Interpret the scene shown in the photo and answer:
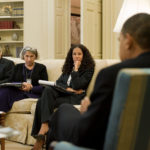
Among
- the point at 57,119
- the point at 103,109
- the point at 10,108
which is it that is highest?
the point at 103,109

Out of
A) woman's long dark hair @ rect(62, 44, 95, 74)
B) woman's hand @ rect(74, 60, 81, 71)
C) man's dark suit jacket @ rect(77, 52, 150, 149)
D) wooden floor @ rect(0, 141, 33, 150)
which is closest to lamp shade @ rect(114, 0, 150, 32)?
woman's long dark hair @ rect(62, 44, 95, 74)

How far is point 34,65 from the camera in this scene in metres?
4.00

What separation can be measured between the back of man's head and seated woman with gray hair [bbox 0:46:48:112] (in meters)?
2.52

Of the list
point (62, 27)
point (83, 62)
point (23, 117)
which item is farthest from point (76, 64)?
point (62, 27)

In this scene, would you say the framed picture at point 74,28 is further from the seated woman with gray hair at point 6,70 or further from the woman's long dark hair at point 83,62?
the woman's long dark hair at point 83,62

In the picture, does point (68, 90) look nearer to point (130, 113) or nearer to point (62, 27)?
point (130, 113)

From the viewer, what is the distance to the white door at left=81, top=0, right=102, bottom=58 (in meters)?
5.25

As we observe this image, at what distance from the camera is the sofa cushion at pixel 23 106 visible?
3.52 metres

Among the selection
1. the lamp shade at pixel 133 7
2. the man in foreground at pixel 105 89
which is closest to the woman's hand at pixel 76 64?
the lamp shade at pixel 133 7

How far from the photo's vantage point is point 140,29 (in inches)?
51.2

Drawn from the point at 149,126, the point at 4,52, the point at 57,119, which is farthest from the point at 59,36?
the point at 149,126

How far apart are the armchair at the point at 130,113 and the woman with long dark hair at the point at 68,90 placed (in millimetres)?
1851

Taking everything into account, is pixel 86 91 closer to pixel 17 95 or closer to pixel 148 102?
pixel 17 95

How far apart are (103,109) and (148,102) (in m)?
0.17
